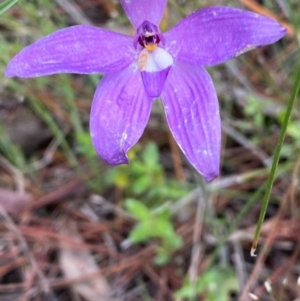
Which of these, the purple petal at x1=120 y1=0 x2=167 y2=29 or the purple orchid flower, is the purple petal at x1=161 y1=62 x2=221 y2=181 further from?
the purple petal at x1=120 y1=0 x2=167 y2=29

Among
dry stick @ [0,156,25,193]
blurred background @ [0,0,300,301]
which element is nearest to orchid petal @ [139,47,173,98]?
blurred background @ [0,0,300,301]

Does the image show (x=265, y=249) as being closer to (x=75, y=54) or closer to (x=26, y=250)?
(x=26, y=250)

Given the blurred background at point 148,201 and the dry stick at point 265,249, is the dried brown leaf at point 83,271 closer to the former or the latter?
the blurred background at point 148,201

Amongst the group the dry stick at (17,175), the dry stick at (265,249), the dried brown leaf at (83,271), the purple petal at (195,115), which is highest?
the purple petal at (195,115)

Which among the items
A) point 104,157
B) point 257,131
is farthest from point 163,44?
point 257,131

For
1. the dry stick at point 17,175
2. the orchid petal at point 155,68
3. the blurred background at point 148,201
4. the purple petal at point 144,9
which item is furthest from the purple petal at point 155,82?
the dry stick at point 17,175

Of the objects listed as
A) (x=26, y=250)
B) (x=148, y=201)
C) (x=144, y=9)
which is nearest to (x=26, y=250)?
(x=26, y=250)

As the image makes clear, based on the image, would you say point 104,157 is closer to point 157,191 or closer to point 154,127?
point 157,191
